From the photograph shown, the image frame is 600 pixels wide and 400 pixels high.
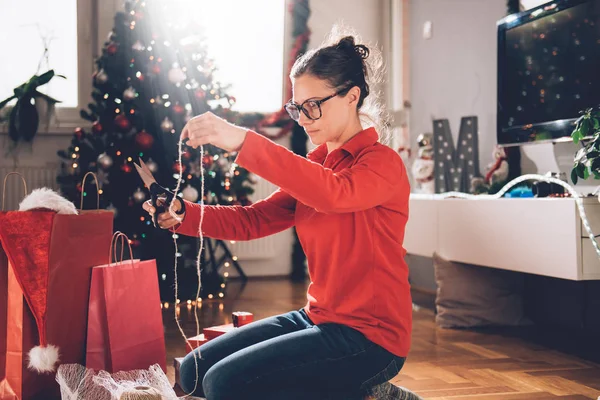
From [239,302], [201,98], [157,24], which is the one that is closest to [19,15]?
[157,24]


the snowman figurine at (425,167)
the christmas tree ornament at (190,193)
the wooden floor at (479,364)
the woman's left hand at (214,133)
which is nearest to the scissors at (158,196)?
the woman's left hand at (214,133)

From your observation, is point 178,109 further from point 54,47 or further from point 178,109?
point 54,47

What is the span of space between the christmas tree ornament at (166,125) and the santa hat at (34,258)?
2.11m

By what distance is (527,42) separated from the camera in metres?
3.33

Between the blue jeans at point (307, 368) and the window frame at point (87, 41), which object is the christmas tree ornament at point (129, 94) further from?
the blue jeans at point (307, 368)

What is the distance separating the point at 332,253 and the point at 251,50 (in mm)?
3995

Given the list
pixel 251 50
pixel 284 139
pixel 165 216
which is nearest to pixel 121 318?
pixel 165 216

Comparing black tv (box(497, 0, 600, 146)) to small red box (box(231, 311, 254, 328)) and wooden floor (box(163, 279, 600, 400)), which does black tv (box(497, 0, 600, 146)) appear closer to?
wooden floor (box(163, 279, 600, 400))

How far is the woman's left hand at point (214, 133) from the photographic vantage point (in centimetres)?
135

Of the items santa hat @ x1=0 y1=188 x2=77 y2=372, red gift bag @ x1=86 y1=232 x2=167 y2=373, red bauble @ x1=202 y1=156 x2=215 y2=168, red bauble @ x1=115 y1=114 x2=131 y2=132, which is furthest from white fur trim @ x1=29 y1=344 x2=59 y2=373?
red bauble @ x1=115 y1=114 x2=131 y2=132

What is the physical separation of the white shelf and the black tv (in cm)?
41

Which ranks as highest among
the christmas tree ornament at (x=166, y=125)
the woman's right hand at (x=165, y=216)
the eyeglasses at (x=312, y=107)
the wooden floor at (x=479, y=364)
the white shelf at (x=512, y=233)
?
the christmas tree ornament at (x=166, y=125)

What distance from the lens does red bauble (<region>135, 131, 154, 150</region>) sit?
4.00 meters

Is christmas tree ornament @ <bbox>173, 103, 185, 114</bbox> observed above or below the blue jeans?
above
